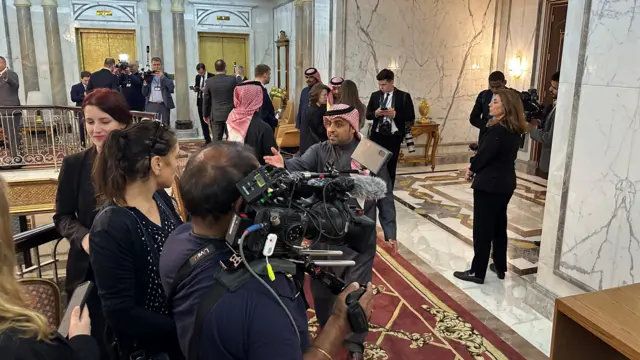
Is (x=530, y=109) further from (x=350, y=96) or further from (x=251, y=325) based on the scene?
(x=251, y=325)

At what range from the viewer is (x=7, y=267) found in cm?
113

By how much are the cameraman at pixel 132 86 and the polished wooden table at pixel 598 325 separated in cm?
859

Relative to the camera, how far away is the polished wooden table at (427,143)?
27.2ft

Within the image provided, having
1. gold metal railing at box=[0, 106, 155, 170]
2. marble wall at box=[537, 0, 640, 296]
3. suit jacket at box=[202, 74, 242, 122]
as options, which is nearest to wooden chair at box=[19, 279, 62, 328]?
marble wall at box=[537, 0, 640, 296]

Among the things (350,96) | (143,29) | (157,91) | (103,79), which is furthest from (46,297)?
(143,29)

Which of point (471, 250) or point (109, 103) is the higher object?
point (109, 103)

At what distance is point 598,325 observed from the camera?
1.80m

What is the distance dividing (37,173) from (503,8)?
302 inches

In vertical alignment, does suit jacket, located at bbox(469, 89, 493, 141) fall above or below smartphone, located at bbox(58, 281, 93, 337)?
above

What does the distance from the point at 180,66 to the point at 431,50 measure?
20.2ft

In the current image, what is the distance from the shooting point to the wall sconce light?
7.92 meters

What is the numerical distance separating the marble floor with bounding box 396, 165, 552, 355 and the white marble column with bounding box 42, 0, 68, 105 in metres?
8.07

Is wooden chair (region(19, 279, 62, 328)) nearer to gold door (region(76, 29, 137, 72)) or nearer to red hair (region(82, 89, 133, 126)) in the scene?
red hair (region(82, 89, 133, 126))

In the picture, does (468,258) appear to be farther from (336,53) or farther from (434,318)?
(336,53)
